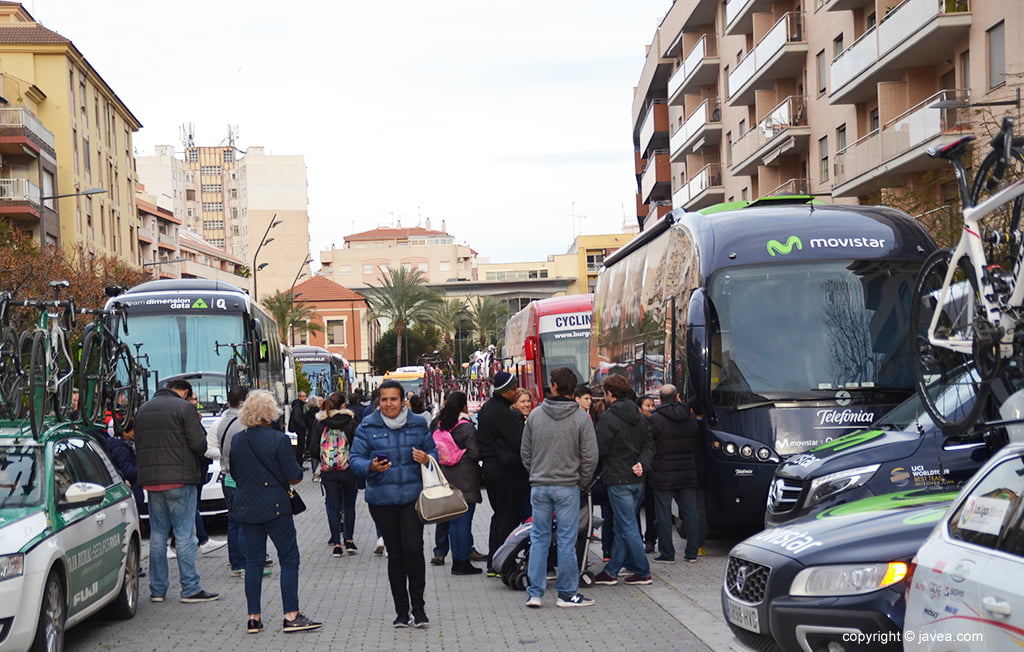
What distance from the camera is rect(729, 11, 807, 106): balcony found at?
130 feet

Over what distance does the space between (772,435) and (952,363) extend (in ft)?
15.4

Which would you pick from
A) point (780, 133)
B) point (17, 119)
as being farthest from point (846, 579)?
point (17, 119)

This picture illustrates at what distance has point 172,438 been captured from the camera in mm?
11188

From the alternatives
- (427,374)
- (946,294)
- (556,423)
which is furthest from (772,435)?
→ (427,374)

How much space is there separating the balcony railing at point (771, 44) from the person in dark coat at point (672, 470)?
28.9m

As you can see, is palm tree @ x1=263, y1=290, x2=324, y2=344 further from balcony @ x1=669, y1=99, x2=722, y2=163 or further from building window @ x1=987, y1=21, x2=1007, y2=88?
building window @ x1=987, y1=21, x2=1007, y2=88

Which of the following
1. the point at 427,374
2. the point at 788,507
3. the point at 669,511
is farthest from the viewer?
the point at 427,374

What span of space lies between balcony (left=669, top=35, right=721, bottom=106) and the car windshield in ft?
144

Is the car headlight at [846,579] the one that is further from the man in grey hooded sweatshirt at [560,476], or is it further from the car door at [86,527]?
the car door at [86,527]

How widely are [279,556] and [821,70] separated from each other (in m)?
32.9

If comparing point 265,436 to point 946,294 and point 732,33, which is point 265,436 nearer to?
point 946,294

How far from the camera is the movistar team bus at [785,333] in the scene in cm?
1352

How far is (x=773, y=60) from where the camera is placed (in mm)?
40625

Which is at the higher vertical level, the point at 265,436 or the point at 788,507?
the point at 265,436
